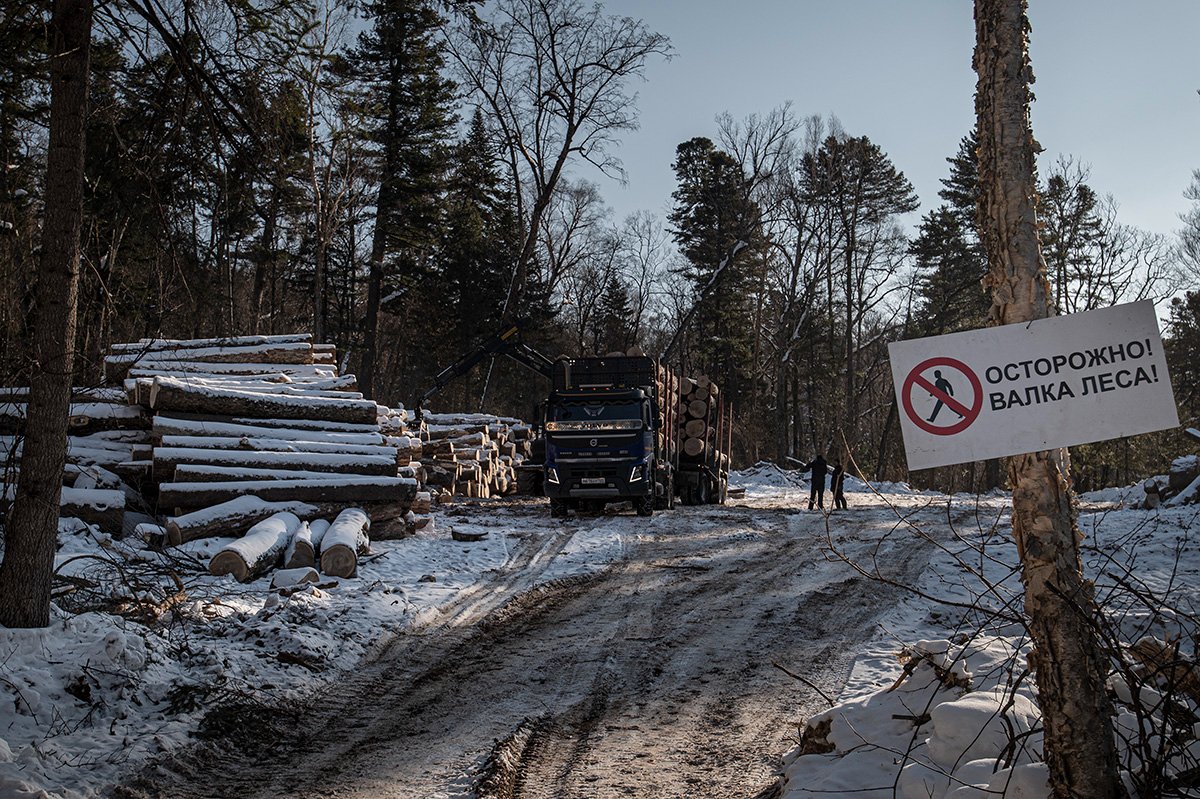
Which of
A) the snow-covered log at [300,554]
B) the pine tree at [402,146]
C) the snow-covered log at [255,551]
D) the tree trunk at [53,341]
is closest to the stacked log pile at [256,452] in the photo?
the snow-covered log at [255,551]

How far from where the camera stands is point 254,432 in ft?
46.8

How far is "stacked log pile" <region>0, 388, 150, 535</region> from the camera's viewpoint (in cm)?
1181

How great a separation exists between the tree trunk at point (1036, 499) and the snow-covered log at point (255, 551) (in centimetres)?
900

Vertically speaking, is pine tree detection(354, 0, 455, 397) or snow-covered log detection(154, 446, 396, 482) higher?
pine tree detection(354, 0, 455, 397)

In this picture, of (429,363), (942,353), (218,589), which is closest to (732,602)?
(218,589)

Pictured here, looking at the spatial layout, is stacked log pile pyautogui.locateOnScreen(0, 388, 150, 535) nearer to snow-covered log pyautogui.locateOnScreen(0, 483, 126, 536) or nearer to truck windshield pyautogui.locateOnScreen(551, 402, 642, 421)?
snow-covered log pyautogui.locateOnScreen(0, 483, 126, 536)

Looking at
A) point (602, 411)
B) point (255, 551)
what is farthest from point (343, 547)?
point (602, 411)

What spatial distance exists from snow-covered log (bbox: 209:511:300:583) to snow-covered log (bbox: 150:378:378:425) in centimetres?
295

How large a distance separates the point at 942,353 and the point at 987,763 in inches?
74.5

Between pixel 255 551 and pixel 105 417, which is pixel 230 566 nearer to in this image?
pixel 255 551

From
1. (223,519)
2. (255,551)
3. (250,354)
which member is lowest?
(255,551)

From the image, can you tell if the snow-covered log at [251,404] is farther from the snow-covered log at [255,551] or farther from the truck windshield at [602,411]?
the truck windshield at [602,411]

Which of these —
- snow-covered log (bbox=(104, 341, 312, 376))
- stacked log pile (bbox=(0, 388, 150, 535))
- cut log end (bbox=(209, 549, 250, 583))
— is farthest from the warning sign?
snow-covered log (bbox=(104, 341, 312, 376))

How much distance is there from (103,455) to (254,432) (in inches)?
89.9
